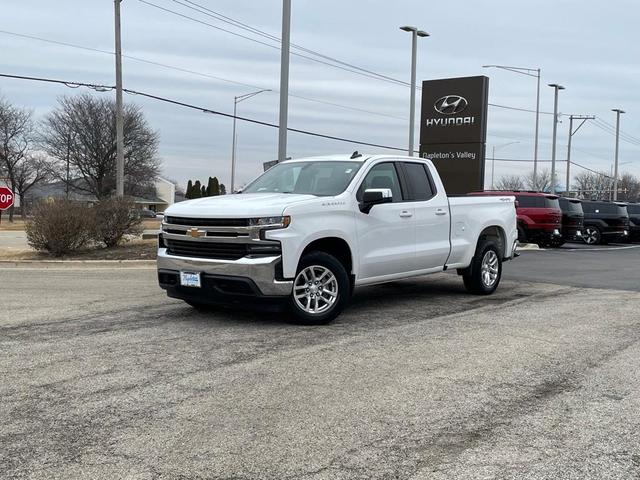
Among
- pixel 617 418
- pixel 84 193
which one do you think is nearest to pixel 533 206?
pixel 617 418

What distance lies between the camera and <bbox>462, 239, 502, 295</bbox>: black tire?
9961 mm

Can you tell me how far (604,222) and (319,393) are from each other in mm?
24612

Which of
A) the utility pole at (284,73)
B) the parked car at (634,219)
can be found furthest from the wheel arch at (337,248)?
the parked car at (634,219)

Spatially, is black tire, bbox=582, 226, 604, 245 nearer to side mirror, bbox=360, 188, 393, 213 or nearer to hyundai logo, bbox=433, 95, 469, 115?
hyundai logo, bbox=433, 95, 469, 115

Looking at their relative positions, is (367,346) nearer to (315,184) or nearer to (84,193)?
(315,184)

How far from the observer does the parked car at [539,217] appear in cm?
2158

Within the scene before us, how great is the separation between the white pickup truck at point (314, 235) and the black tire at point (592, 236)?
1941cm

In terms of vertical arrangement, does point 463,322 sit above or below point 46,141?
below

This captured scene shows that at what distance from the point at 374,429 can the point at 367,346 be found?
7.51 ft

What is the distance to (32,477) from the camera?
3.49 m

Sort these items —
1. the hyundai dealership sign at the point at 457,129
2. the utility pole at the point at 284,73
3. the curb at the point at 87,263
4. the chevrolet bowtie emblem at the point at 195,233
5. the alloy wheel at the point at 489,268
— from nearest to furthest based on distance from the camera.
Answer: the chevrolet bowtie emblem at the point at 195,233, the alloy wheel at the point at 489,268, the curb at the point at 87,263, the utility pole at the point at 284,73, the hyundai dealership sign at the point at 457,129

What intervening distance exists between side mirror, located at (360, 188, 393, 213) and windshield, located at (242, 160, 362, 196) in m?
0.31

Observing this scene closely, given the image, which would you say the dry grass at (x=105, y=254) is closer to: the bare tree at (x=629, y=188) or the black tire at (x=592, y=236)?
the black tire at (x=592, y=236)

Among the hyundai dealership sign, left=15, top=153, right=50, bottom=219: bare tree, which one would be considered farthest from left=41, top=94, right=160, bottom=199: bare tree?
the hyundai dealership sign
